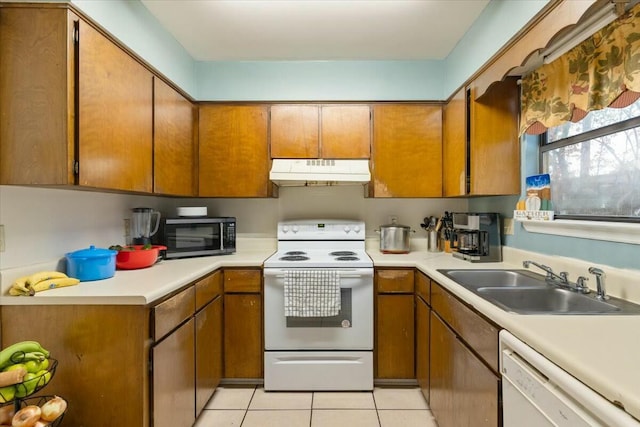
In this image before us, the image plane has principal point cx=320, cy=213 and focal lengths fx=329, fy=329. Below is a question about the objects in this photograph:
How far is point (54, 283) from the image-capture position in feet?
4.70

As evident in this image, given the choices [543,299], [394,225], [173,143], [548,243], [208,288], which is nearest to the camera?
[543,299]

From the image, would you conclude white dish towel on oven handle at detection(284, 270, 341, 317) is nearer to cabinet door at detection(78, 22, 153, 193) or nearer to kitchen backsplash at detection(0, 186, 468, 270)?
kitchen backsplash at detection(0, 186, 468, 270)

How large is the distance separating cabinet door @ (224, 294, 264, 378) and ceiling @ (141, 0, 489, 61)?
70.8 inches

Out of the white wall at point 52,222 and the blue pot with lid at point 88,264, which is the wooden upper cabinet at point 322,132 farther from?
the blue pot with lid at point 88,264

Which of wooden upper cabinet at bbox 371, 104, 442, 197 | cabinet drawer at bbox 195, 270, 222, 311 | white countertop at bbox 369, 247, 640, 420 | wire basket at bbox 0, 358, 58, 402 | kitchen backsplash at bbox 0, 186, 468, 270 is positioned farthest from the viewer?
wooden upper cabinet at bbox 371, 104, 442, 197

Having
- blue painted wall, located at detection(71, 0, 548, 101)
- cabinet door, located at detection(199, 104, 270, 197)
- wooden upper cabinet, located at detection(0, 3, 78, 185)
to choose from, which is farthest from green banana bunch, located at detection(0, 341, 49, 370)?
blue painted wall, located at detection(71, 0, 548, 101)

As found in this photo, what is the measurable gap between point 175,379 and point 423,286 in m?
1.48

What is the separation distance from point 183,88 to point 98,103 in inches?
40.1

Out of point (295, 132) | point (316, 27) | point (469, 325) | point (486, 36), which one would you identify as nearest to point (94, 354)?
point (469, 325)

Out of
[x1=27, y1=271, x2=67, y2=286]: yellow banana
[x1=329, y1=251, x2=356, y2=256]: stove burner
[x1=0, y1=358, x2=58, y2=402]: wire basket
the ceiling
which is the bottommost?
[x1=0, y1=358, x2=58, y2=402]: wire basket

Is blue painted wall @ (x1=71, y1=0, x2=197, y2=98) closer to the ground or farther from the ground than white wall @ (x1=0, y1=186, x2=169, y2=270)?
farther from the ground

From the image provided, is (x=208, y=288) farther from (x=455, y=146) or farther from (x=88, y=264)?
(x=455, y=146)

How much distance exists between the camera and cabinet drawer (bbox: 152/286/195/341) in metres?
1.42

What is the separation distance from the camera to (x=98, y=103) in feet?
4.88
